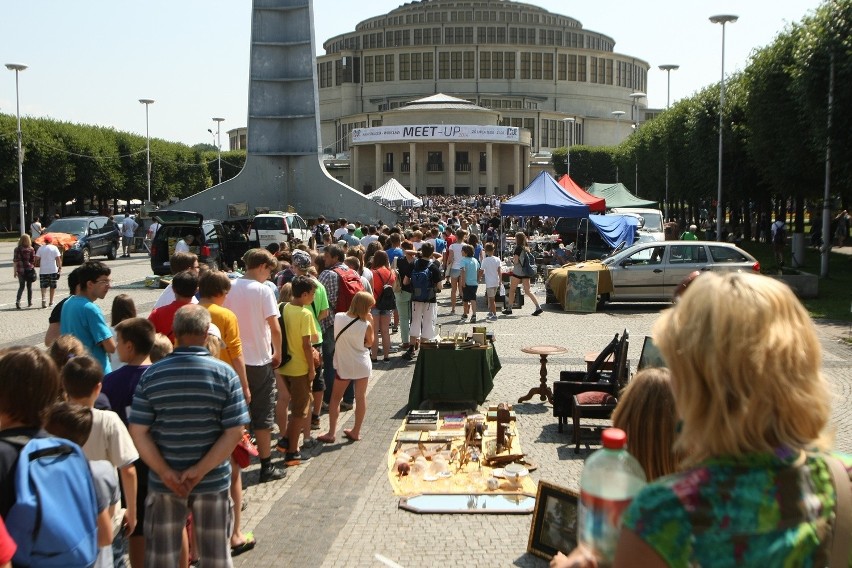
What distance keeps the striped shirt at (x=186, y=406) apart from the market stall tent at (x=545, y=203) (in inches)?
719

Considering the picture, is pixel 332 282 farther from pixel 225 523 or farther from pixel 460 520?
pixel 225 523

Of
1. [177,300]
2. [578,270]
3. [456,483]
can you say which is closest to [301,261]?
[177,300]

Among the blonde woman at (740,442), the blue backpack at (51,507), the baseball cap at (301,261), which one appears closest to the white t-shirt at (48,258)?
the baseball cap at (301,261)

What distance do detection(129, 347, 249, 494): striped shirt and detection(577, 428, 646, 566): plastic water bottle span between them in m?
2.89

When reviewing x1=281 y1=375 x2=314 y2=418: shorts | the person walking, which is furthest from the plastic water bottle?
the person walking

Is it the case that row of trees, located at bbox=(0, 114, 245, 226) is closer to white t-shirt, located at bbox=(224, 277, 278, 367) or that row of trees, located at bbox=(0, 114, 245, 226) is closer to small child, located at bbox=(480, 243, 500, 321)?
small child, located at bbox=(480, 243, 500, 321)

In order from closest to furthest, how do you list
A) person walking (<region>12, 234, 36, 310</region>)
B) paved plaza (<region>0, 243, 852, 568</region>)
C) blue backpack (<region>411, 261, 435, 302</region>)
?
1. paved plaza (<region>0, 243, 852, 568</region>)
2. blue backpack (<region>411, 261, 435, 302</region>)
3. person walking (<region>12, 234, 36, 310</region>)

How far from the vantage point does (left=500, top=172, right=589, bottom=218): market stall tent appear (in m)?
22.7

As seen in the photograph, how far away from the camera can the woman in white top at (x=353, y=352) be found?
29.1 ft

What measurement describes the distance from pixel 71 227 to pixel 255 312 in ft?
95.1

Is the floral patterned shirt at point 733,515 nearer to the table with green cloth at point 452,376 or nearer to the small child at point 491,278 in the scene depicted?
the table with green cloth at point 452,376

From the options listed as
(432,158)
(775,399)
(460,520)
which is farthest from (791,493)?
(432,158)

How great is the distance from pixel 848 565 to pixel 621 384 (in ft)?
23.2

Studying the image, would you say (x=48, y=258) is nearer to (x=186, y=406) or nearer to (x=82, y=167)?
(x=186, y=406)
